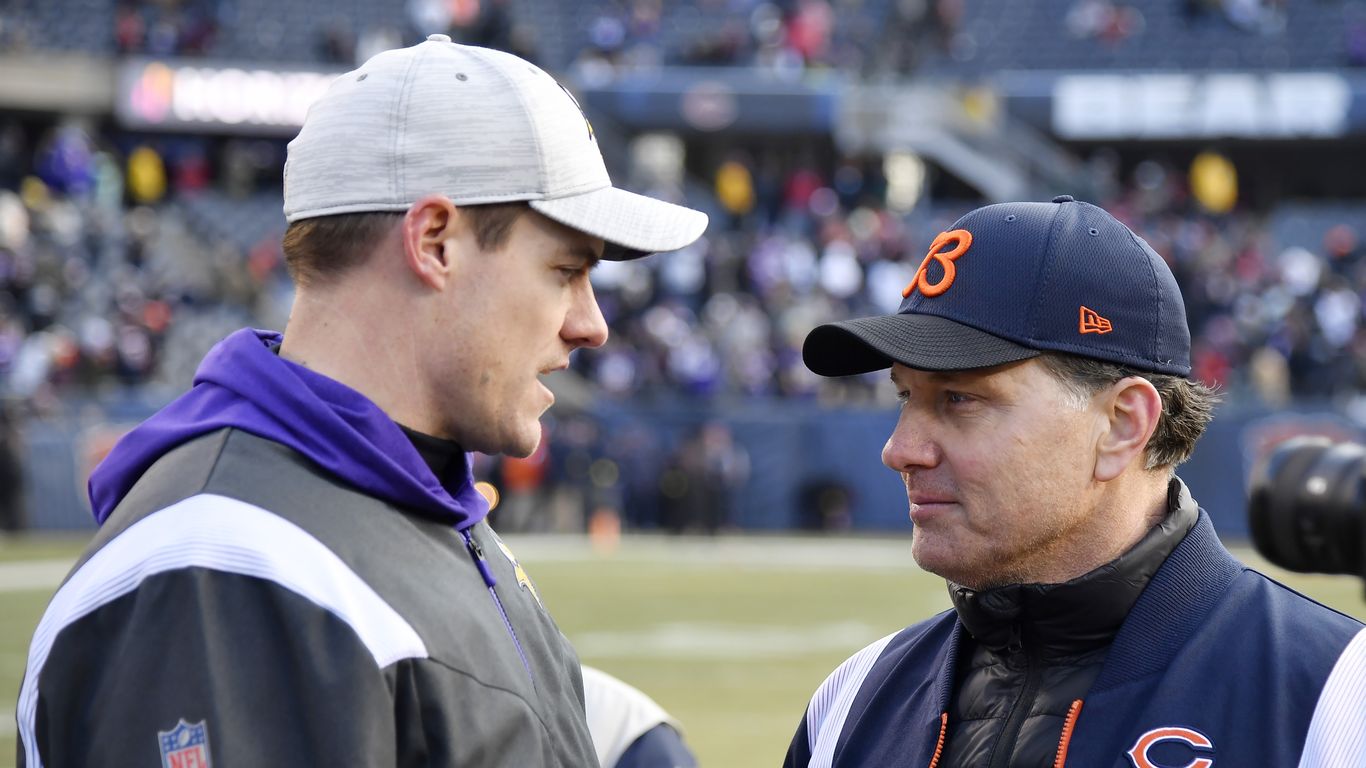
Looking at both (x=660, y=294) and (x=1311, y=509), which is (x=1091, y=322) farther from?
(x=660, y=294)

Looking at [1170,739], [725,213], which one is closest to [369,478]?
[1170,739]

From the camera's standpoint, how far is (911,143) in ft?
101

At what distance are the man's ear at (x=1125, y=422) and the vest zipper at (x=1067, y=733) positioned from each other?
0.37 metres

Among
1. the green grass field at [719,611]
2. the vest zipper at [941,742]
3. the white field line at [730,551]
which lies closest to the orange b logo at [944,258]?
the vest zipper at [941,742]

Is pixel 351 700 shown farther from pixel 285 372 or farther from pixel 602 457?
pixel 602 457

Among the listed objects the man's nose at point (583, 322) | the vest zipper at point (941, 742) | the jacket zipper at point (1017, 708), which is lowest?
the vest zipper at point (941, 742)

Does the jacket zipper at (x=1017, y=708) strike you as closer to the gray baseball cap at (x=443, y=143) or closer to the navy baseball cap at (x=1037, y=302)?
the navy baseball cap at (x=1037, y=302)

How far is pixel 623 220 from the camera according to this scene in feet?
8.18

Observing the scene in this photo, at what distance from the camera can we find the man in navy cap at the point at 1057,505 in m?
2.48

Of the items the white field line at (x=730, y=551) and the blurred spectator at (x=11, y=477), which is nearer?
the white field line at (x=730, y=551)

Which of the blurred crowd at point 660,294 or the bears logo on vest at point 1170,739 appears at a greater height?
the bears logo on vest at point 1170,739

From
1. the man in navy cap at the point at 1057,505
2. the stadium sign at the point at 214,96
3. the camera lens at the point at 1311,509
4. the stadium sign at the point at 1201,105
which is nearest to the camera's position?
the man in navy cap at the point at 1057,505

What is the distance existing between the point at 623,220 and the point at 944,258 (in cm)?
53

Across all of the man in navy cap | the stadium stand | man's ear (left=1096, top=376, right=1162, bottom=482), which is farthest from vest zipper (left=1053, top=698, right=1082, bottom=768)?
the stadium stand
